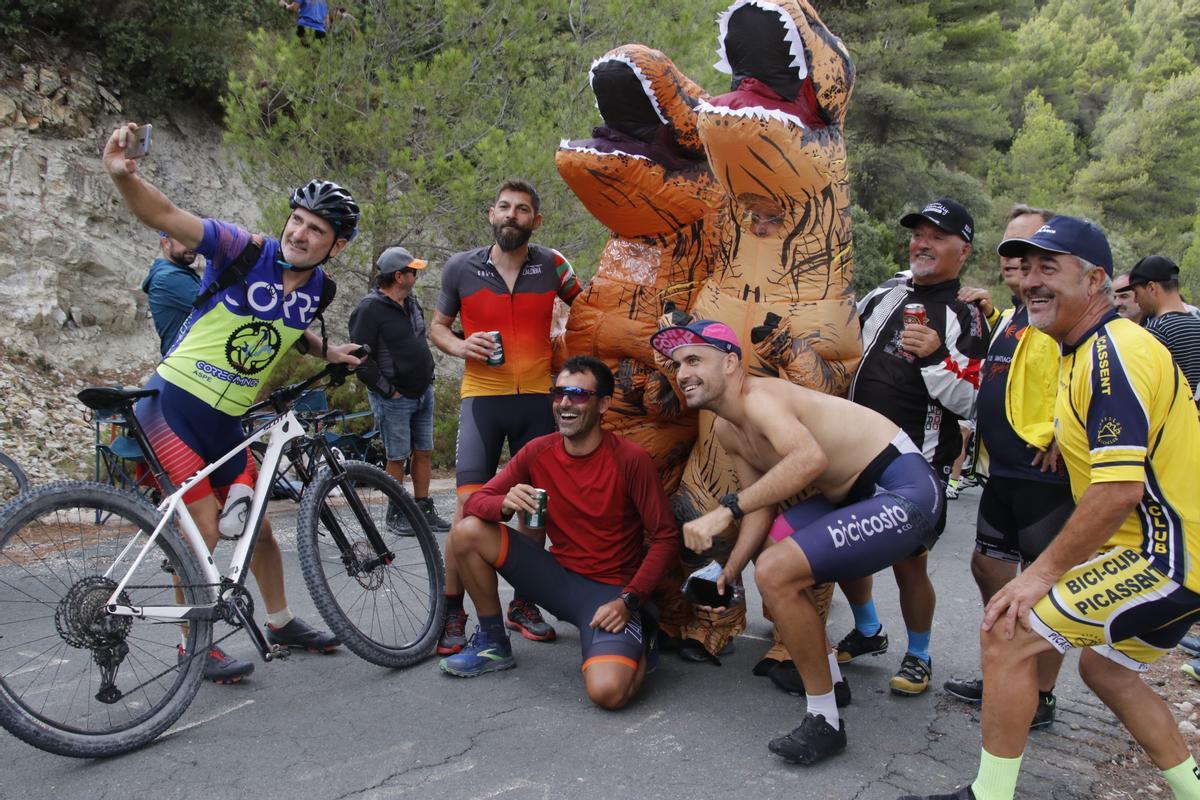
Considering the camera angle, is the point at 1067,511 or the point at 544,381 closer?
the point at 1067,511

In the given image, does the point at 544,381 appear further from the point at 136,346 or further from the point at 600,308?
the point at 136,346

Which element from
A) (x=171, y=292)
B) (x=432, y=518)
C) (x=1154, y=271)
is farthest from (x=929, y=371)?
(x=171, y=292)

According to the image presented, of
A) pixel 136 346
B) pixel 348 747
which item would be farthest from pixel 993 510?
pixel 136 346

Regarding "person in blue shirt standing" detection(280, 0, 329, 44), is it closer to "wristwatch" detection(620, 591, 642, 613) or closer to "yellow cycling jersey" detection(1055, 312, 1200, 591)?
"wristwatch" detection(620, 591, 642, 613)

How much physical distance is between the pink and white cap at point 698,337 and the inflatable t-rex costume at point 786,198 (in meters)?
0.46

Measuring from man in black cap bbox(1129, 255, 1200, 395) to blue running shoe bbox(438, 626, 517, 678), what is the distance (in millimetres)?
4184

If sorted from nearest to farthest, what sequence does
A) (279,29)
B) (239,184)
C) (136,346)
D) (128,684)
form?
(128,684), (136,346), (279,29), (239,184)

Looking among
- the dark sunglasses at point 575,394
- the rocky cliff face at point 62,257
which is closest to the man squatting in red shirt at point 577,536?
the dark sunglasses at point 575,394

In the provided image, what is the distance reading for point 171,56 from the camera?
1134 centimetres

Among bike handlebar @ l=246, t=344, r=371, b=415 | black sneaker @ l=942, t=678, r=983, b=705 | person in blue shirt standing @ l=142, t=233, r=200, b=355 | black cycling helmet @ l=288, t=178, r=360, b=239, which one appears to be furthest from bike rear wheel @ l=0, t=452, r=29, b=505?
A: black sneaker @ l=942, t=678, r=983, b=705

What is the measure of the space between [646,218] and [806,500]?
5.32 feet

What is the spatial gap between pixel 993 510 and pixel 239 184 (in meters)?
11.8

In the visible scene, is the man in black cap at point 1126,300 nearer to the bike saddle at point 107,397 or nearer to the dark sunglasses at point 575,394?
the dark sunglasses at point 575,394

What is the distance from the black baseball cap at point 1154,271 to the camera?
535 centimetres
